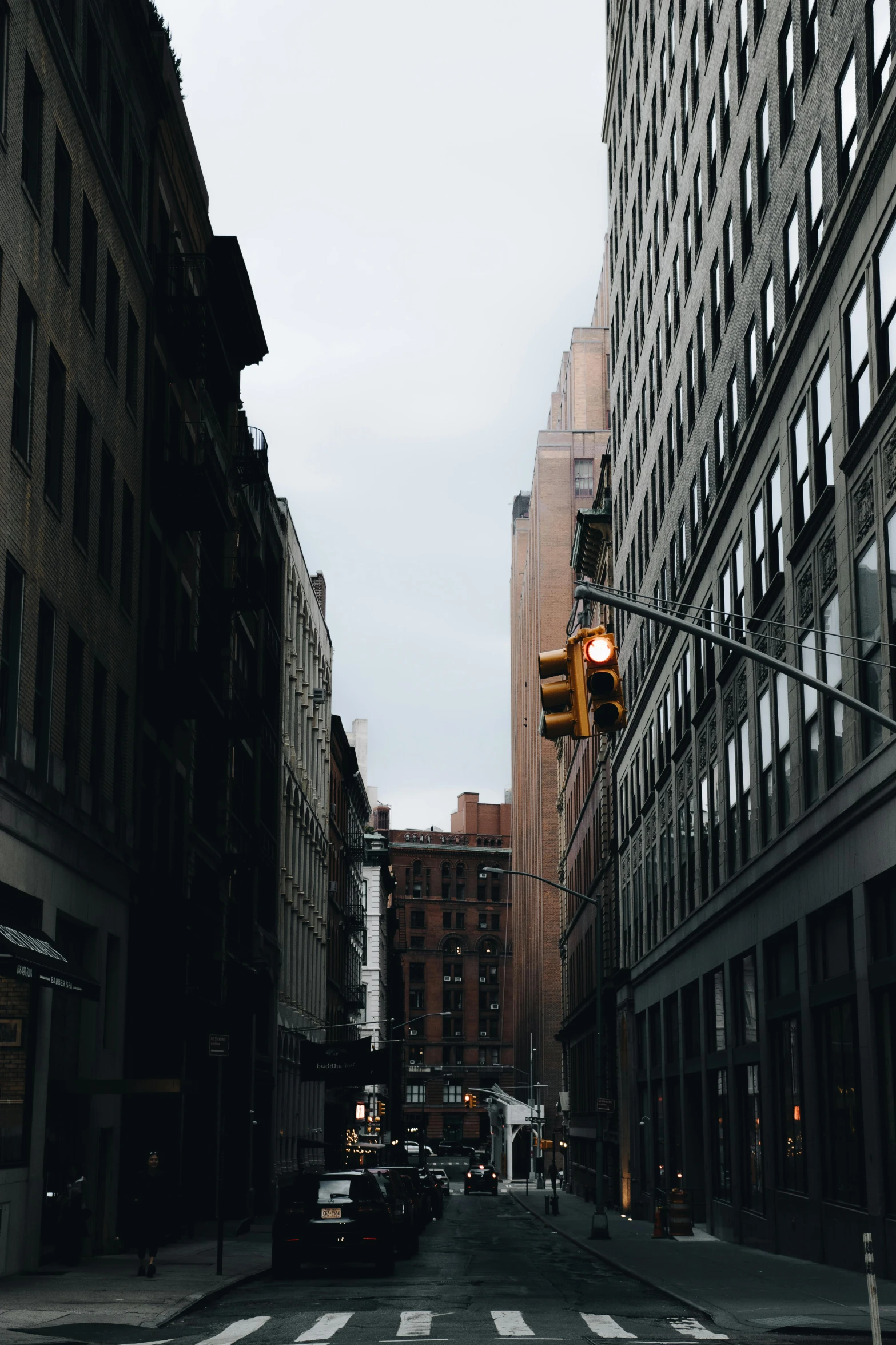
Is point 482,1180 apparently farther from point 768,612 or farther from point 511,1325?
point 511,1325

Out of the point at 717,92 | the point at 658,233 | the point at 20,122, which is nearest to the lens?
the point at 20,122

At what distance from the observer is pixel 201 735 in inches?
1623

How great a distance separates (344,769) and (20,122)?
6832 centimetres

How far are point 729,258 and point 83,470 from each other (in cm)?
1822

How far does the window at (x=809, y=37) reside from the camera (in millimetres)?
29891

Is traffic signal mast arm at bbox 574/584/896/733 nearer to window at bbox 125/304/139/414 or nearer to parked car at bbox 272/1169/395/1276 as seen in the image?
parked car at bbox 272/1169/395/1276

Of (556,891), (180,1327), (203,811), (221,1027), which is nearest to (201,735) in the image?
(203,811)

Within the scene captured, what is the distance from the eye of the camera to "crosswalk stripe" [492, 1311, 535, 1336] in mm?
17172

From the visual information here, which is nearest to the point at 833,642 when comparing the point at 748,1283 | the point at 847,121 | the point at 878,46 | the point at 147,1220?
the point at 847,121

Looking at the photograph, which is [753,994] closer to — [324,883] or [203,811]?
[203,811]

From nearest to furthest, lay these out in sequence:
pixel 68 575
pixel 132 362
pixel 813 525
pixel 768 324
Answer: pixel 68 575 < pixel 813 525 < pixel 132 362 < pixel 768 324

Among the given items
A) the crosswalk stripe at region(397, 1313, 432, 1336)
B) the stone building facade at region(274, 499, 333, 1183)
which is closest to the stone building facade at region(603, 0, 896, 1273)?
the crosswalk stripe at region(397, 1313, 432, 1336)

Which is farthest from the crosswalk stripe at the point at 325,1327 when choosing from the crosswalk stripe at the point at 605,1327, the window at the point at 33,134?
the window at the point at 33,134

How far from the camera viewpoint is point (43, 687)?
25859 millimetres
